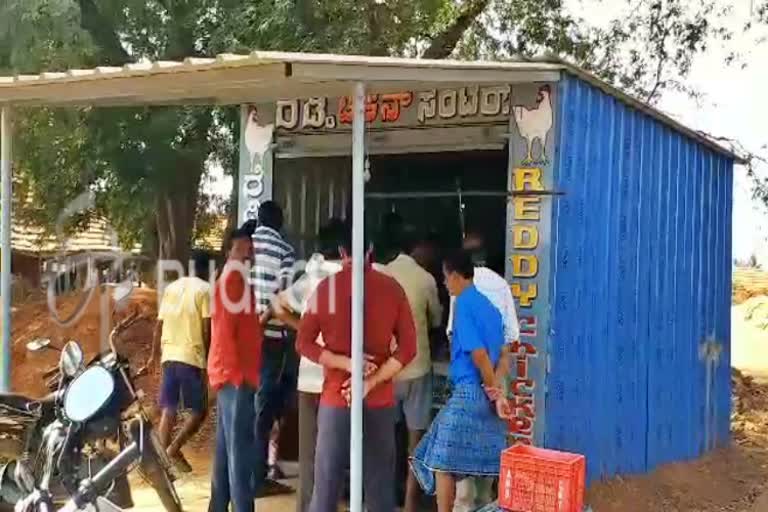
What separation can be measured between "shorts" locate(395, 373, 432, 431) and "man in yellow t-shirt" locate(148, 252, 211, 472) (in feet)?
6.02

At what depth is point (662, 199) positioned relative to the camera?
7.20 meters

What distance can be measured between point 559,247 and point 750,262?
1470 cm

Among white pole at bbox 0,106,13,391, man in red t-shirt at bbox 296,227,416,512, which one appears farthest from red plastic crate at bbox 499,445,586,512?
white pole at bbox 0,106,13,391

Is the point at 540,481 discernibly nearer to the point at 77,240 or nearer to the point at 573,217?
the point at 573,217

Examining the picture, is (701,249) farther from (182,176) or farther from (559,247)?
(182,176)

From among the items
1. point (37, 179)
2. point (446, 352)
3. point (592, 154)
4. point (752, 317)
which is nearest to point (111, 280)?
point (37, 179)

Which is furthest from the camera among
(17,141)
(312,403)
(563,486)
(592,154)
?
(17,141)

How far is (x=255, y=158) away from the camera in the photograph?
7.27 meters

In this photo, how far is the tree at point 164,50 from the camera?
9164mm

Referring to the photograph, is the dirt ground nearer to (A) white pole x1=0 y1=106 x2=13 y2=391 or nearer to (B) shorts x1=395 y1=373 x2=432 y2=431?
(B) shorts x1=395 y1=373 x2=432 y2=431

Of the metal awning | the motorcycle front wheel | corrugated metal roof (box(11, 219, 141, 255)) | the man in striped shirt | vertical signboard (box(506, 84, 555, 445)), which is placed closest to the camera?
the metal awning

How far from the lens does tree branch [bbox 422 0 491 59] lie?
11.9 meters

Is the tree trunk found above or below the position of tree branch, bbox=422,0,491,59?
below

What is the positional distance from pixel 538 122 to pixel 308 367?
199cm
